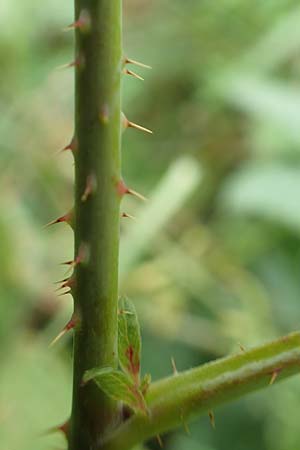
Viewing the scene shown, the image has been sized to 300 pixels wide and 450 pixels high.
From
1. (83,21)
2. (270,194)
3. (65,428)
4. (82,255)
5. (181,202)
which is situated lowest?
(181,202)

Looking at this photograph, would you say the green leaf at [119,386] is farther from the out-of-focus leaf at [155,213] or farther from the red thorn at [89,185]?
the out-of-focus leaf at [155,213]

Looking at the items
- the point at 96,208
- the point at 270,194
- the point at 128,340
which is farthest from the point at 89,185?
the point at 270,194

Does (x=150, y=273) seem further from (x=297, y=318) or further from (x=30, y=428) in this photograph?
(x=30, y=428)

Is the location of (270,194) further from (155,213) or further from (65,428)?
(65,428)

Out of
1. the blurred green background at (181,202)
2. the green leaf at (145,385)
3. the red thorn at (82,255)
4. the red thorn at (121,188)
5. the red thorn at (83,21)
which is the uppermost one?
the red thorn at (83,21)

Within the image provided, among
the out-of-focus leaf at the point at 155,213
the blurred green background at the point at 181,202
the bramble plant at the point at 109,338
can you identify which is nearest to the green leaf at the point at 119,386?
the bramble plant at the point at 109,338

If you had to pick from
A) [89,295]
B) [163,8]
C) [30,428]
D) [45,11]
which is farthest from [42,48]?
[89,295]
